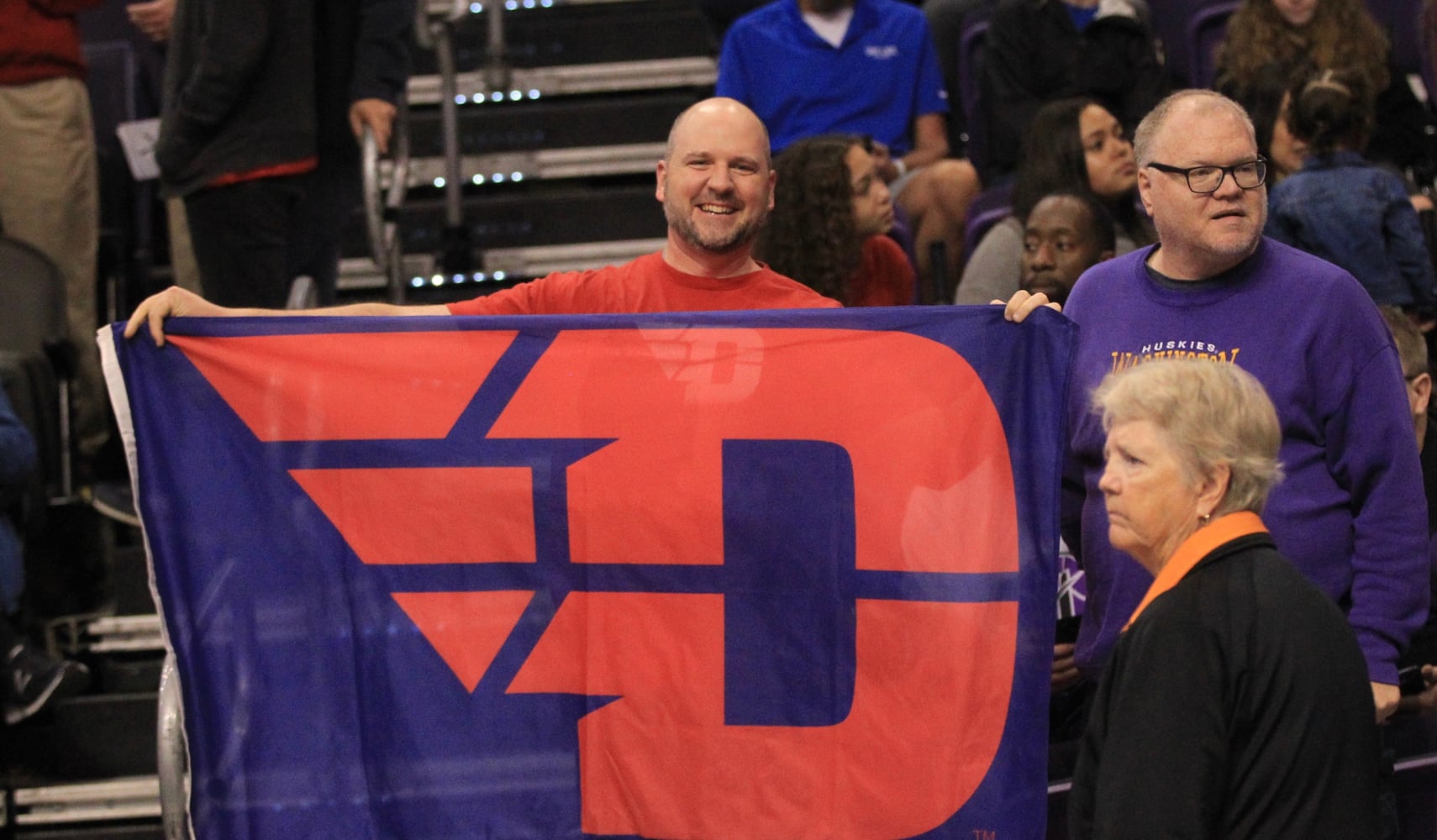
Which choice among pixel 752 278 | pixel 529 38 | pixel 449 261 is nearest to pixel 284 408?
pixel 752 278

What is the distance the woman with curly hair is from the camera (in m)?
5.56

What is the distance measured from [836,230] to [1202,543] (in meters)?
2.61

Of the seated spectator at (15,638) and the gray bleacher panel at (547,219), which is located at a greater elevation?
the gray bleacher panel at (547,219)

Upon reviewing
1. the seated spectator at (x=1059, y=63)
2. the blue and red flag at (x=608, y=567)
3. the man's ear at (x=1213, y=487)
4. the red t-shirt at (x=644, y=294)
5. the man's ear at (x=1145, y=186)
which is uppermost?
the seated spectator at (x=1059, y=63)

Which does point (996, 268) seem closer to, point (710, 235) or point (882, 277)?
point (882, 277)

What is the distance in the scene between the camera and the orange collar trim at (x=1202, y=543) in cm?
217

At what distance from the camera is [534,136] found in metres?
6.60

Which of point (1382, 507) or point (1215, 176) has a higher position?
point (1215, 176)

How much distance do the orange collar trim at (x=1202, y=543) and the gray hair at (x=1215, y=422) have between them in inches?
0.8

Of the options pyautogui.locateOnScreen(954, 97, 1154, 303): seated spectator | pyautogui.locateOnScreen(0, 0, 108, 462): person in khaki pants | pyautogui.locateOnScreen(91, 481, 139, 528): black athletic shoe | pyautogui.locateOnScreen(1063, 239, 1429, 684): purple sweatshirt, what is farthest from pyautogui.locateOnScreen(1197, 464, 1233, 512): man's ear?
pyautogui.locateOnScreen(0, 0, 108, 462): person in khaki pants

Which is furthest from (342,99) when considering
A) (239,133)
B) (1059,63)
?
(1059,63)

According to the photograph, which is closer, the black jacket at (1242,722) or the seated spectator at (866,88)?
the black jacket at (1242,722)

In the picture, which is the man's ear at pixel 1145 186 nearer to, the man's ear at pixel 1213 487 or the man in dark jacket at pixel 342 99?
the man's ear at pixel 1213 487

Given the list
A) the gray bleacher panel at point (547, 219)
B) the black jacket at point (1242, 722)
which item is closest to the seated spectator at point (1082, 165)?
the gray bleacher panel at point (547, 219)
